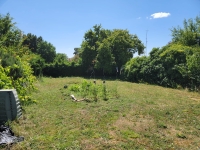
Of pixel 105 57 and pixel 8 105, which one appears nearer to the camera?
pixel 8 105

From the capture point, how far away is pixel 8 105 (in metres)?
3.95

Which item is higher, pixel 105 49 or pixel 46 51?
pixel 46 51

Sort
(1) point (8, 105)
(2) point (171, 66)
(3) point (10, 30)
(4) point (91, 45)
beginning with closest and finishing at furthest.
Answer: (1) point (8, 105), (2) point (171, 66), (3) point (10, 30), (4) point (91, 45)

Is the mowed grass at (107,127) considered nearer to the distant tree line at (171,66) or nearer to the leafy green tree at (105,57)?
the distant tree line at (171,66)

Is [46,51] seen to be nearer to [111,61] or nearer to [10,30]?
[111,61]

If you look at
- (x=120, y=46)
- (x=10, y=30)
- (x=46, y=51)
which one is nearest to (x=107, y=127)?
(x=10, y=30)

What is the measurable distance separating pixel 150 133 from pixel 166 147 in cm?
59

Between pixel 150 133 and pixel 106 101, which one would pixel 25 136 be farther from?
pixel 106 101

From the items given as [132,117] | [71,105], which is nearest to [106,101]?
[71,105]

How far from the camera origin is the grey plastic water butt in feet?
12.8

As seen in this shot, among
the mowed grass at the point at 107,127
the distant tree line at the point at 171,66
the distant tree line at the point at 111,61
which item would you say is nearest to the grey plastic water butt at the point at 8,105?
the mowed grass at the point at 107,127

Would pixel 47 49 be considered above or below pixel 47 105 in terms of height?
above

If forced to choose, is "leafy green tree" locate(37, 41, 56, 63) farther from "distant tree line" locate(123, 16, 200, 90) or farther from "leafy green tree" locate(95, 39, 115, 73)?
"distant tree line" locate(123, 16, 200, 90)

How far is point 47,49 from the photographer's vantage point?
94.5ft
